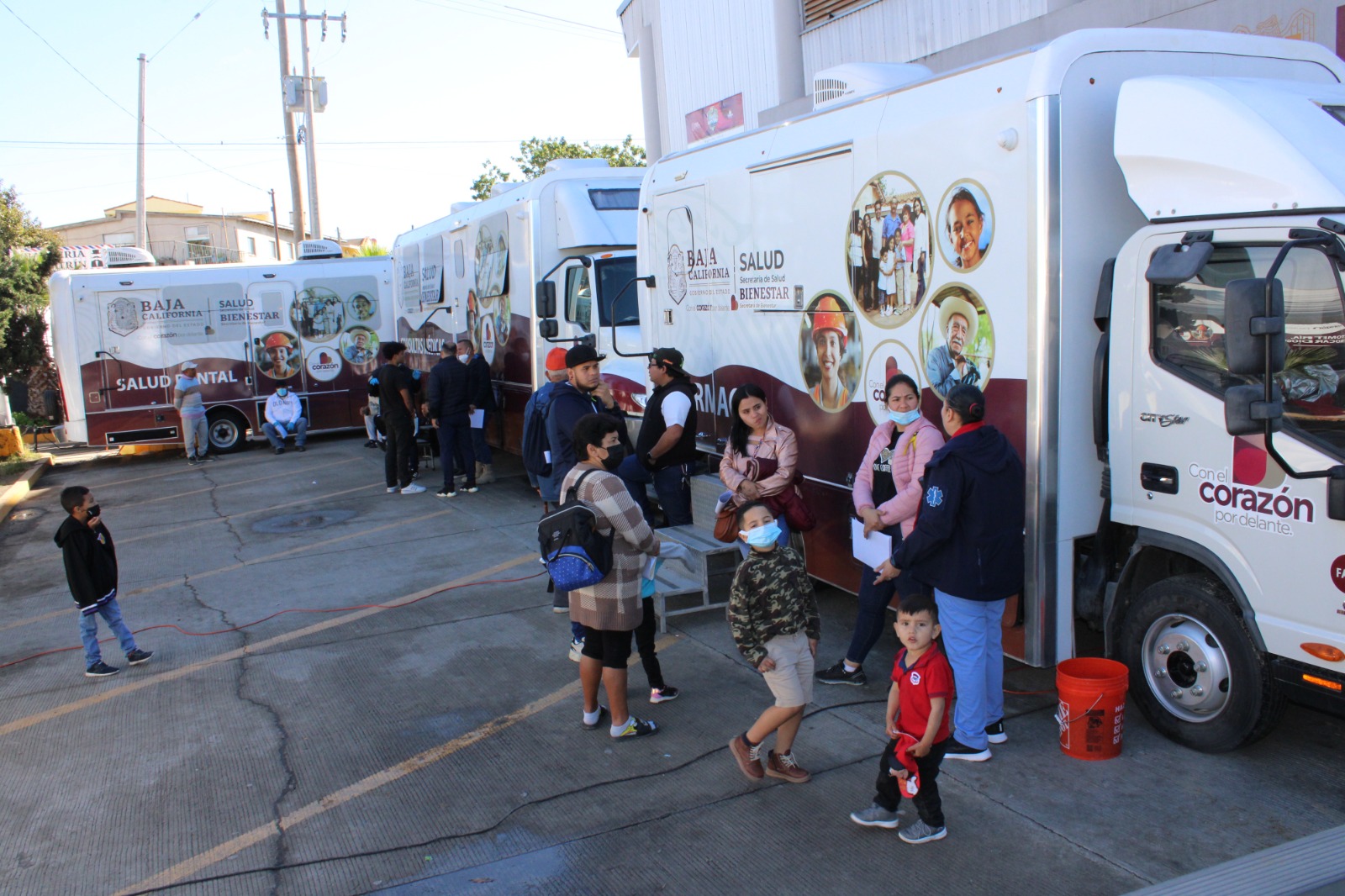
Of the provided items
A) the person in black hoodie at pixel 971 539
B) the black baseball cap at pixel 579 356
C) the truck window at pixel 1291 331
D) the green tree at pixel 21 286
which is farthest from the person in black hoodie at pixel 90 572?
the green tree at pixel 21 286

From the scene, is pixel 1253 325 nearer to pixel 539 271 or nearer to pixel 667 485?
pixel 667 485

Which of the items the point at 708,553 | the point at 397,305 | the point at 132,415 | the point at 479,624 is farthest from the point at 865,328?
the point at 132,415

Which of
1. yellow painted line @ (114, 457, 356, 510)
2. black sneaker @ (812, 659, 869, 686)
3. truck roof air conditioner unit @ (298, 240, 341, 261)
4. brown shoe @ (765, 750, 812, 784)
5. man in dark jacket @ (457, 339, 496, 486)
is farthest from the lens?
truck roof air conditioner unit @ (298, 240, 341, 261)

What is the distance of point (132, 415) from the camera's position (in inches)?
676

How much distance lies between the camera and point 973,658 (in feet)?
15.9

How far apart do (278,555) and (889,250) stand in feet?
23.1

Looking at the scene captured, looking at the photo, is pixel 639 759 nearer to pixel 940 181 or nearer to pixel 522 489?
pixel 940 181

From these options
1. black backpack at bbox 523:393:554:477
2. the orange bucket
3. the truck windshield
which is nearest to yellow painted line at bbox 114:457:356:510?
the truck windshield

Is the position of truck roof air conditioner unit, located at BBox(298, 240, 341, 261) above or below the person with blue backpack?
above

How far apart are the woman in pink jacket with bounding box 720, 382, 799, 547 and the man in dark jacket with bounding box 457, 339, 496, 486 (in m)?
6.48

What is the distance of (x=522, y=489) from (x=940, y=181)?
8590 mm

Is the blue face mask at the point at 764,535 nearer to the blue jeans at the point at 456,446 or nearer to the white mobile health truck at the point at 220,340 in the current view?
the blue jeans at the point at 456,446

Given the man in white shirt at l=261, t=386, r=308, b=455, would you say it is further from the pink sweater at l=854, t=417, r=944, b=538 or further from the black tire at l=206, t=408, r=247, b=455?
the pink sweater at l=854, t=417, r=944, b=538

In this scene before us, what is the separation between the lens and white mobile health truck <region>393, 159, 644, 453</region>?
10.3 m
